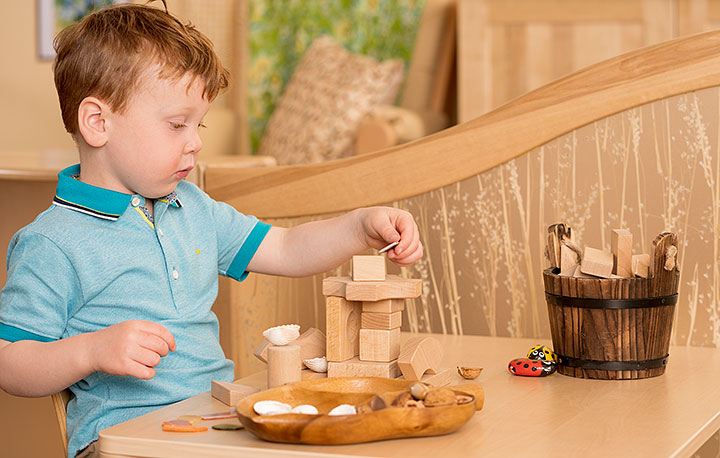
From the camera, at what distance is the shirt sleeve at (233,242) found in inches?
50.3

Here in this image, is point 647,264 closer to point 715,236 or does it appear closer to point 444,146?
point 715,236

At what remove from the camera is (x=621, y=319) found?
3.37ft

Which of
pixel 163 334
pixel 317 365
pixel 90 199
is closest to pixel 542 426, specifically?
pixel 317 365

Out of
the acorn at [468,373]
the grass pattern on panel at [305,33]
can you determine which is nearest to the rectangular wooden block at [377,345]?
the acorn at [468,373]

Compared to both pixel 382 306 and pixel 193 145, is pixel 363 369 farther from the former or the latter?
pixel 193 145

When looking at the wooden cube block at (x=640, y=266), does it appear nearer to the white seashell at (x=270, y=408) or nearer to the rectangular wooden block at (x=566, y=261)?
the rectangular wooden block at (x=566, y=261)

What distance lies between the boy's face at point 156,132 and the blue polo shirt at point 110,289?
44 mm

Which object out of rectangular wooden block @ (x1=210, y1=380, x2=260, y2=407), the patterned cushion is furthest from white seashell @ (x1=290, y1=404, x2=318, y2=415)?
the patterned cushion

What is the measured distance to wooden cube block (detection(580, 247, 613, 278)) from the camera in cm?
104

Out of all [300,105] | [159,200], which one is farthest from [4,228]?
[300,105]

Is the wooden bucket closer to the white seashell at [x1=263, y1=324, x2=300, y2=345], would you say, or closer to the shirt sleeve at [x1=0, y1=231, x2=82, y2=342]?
the white seashell at [x1=263, y1=324, x2=300, y2=345]

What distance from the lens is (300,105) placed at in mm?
3775

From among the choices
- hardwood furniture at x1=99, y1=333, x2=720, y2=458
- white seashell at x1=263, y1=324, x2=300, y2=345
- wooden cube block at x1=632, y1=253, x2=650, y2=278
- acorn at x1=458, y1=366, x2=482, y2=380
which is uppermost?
wooden cube block at x1=632, y1=253, x2=650, y2=278

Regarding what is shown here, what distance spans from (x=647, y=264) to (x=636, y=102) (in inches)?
15.5
